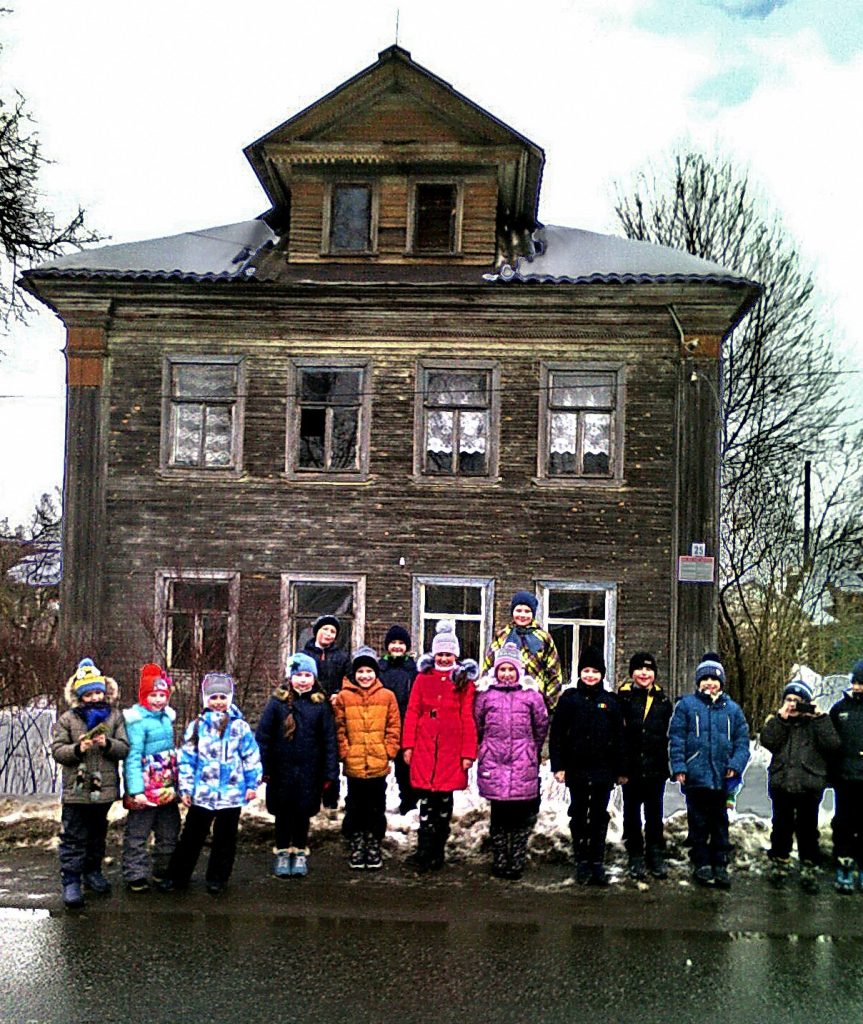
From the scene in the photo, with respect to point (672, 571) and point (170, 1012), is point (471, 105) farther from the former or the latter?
point (170, 1012)

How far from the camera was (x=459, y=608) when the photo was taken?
1794 cm

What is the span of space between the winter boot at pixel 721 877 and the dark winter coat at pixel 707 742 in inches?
21.4

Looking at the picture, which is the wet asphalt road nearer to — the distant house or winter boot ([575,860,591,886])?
winter boot ([575,860,591,886])

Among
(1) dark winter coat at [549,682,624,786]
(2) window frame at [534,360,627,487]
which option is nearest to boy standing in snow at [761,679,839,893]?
(1) dark winter coat at [549,682,624,786]

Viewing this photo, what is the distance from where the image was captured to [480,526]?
17922mm

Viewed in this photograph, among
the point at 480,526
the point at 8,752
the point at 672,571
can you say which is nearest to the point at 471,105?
the point at 480,526

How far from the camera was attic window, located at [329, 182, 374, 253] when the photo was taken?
18750 mm

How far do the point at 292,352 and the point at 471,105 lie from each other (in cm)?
452

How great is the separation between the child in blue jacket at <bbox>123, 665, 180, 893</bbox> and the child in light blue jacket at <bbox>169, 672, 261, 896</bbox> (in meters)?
0.10

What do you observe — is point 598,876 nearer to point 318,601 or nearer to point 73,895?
point 73,895

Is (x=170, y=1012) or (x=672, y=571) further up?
(x=672, y=571)

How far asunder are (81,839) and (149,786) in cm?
55

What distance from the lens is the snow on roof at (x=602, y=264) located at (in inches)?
687

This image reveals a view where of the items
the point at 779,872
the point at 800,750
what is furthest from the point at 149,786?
the point at 800,750
